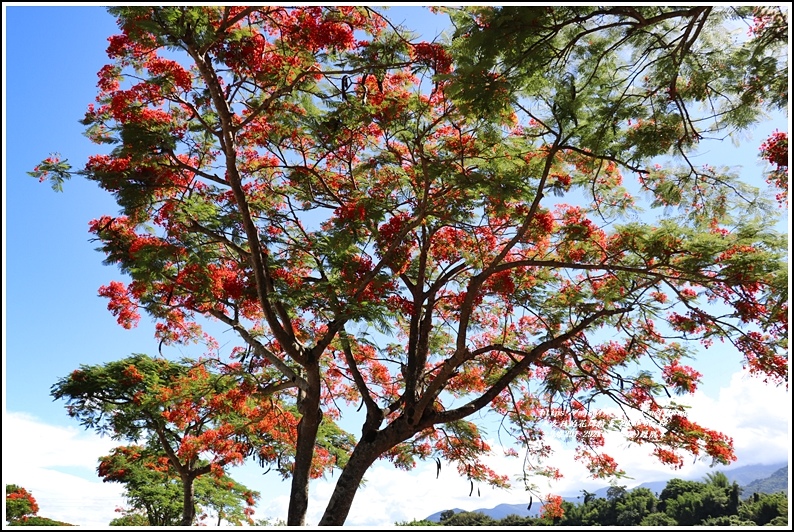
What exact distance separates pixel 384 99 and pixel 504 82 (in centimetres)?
272

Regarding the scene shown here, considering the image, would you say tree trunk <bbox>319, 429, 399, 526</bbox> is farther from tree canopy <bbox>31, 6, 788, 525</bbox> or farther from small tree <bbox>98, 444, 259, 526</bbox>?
small tree <bbox>98, 444, 259, 526</bbox>

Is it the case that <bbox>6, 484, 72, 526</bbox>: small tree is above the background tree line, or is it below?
above

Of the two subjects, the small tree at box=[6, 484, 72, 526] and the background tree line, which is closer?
the background tree line

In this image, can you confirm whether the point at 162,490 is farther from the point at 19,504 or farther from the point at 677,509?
the point at 677,509

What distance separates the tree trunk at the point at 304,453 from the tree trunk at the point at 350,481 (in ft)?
2.25

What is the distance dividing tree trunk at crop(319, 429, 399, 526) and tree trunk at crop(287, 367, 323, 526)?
0.69m

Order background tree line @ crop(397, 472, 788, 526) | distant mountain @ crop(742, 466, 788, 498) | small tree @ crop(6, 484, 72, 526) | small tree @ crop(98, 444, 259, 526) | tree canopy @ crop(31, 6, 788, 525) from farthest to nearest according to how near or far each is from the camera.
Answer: distant mountain @ crop(742, 466, 788, 498) < small tree @ crop(98, 444, 259, 526) < small tree @ crop(6, 484, 72, 526) < background tree line @ crop(397, 472, 788, 526) < tree canopy @ crop(31, 6, 788, 525)

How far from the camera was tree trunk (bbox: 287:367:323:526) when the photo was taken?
8984mm

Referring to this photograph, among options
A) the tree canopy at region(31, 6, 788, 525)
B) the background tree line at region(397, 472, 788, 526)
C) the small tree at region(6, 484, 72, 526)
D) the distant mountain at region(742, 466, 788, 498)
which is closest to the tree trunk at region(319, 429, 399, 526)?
the tree canopy at region(31, 6, 788, 525)

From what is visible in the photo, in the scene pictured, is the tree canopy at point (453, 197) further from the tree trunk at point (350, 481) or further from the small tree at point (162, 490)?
the small tree at point (162, 490)

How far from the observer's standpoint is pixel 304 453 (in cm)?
921

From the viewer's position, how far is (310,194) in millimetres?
9477

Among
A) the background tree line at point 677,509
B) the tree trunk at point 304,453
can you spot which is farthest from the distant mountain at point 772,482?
the tree trunk at point 304,453

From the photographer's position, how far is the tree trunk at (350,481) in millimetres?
8320
